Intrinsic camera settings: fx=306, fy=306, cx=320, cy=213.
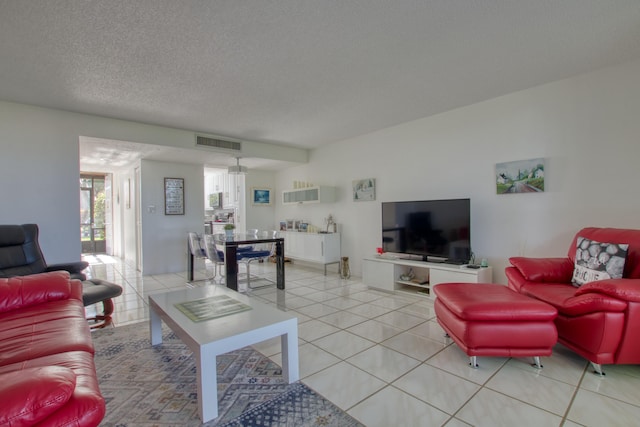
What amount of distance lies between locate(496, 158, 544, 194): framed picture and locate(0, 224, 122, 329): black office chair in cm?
420

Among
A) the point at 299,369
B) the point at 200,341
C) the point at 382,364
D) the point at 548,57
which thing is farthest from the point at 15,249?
the point at 548,57

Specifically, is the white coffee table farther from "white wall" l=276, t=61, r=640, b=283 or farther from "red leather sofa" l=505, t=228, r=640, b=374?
"white wall" l=276, t=61, r=640, b=283

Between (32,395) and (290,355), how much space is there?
1.26 m

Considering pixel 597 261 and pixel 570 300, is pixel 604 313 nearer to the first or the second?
pixel 570 300

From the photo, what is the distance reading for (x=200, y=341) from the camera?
1618mm

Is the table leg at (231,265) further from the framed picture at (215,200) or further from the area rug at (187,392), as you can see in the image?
the framed picture at (215,200)

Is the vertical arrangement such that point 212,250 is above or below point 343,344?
above

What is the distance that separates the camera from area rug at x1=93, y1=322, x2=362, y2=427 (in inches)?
62.8

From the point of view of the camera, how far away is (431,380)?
76.9 inches

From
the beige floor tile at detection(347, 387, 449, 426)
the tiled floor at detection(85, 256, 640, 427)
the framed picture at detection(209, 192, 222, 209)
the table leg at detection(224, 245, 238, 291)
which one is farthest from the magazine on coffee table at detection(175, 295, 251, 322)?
the framed picture at detection(209, 192, 222, 209)

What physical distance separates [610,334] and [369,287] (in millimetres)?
2714

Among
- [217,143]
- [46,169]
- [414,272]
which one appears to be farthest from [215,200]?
[414,272]

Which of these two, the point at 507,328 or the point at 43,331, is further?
the point at 507,328

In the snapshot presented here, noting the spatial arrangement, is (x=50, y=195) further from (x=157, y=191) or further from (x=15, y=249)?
(x=157, y=191)
